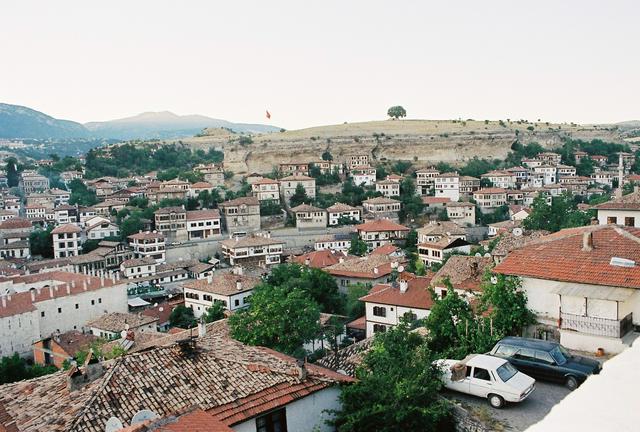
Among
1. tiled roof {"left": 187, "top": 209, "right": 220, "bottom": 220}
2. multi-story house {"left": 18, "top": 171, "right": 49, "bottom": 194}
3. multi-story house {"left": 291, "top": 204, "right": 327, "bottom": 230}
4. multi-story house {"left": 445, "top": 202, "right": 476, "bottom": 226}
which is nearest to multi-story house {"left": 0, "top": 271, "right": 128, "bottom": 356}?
tiled roof {"left": 187, "top": 209, "right": 220, "bottom": 220}

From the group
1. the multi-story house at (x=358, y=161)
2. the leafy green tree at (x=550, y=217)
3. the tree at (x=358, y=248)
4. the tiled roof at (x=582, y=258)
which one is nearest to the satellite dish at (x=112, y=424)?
the tiled roof at (x=582, y=258)

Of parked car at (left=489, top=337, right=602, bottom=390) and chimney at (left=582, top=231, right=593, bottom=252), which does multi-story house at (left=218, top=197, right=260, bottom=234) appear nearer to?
chimney at (left=582, top=231, right=593, bottom=252)

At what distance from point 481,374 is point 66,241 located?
163ft

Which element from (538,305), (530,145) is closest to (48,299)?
(538,305)

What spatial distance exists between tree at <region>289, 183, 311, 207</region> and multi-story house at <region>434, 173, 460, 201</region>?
16129 millimetres

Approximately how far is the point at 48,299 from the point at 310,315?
85.3 feet

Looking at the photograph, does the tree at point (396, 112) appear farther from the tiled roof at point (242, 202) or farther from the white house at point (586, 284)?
the white house at point (586, 284)

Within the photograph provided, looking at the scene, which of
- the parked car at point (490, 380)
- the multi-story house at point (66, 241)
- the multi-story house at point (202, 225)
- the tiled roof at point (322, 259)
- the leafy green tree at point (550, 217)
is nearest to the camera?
the parked car at point (490, 380)

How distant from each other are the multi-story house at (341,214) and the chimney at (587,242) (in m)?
48.3

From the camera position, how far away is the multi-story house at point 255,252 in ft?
159

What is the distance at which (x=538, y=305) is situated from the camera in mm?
10336

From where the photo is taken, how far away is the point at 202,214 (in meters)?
57.2

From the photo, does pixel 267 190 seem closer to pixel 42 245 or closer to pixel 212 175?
pixel 212 175

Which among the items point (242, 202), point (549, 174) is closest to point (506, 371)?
point (242, 202)
